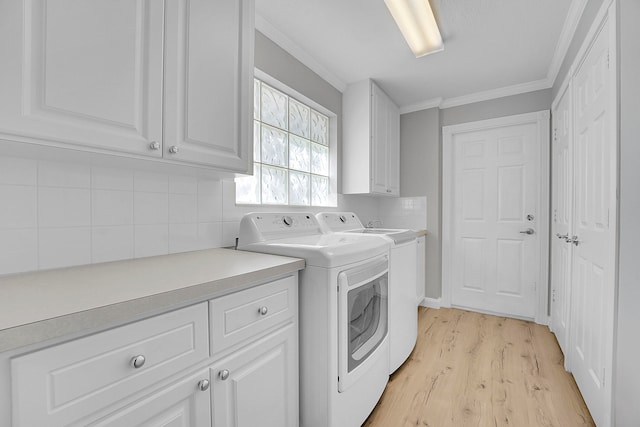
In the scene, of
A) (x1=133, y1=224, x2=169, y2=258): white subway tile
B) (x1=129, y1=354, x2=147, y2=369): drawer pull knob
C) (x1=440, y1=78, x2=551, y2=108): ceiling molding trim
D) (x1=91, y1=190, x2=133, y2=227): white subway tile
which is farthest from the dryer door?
(x1=440, y1=78, x2=551, y2=108): ceiling molding trim

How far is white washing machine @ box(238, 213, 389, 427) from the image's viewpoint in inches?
47.3

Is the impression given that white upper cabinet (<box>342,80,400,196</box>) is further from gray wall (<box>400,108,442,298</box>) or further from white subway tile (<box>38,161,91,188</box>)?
white subway tile (<box>38,161,91,188</box>)

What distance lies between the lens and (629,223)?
111 centimetres

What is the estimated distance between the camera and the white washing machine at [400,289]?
180 cm

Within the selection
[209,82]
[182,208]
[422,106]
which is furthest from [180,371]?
[422,106]

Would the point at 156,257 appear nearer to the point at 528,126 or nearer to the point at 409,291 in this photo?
the point at 409,291

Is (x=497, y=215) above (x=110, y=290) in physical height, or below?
above

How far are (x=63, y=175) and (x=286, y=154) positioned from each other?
140 centimetres

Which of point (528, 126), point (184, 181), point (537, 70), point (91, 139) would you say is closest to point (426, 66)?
point (537, 70)

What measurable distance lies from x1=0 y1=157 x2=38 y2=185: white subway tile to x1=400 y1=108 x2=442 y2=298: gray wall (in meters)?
3.12

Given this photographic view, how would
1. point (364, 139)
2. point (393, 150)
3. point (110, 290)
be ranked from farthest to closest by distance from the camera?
point (393, 150), point (364, 139), point (110, 290)

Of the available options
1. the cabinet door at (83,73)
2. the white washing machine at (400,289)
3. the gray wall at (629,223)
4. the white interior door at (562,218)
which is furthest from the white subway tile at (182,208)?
the white interior door at (562,218)

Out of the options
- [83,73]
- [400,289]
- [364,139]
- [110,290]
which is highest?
[364,139]

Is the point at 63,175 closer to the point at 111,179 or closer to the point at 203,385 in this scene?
the point at 111,179
